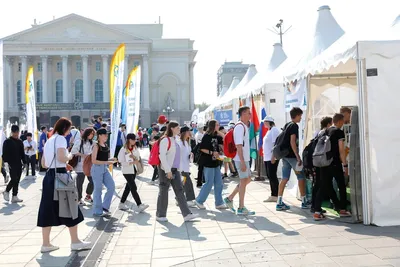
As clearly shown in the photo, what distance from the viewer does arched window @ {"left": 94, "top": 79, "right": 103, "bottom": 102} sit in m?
67.6

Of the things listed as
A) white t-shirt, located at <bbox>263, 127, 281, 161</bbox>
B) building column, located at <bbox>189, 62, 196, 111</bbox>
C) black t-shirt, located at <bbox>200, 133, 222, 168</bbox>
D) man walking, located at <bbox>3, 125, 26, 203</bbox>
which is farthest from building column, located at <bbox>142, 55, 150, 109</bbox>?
black t-shirt, located at <bbox>200, 133, 222, 168</bbox>

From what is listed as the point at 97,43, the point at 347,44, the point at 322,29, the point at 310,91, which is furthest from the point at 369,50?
the point at 97,43

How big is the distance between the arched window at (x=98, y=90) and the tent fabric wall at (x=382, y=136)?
63.3 metres

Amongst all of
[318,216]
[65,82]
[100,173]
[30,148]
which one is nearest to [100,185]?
[100,173]

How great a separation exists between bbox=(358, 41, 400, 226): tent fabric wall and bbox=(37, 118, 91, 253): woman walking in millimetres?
4064

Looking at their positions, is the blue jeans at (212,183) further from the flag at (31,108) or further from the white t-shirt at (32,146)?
the white t-shirt at (32,146)

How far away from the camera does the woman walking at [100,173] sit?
8227mm

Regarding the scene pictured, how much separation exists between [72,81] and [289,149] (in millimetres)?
63406

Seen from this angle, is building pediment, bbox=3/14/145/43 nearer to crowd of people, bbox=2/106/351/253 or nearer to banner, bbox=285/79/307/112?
crowd of people, bbox=2/106/351/253

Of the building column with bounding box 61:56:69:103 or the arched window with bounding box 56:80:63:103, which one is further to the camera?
the arched window with bounding box 56:80:63:103

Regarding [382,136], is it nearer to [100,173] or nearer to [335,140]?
[335,140]

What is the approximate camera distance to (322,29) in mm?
11094

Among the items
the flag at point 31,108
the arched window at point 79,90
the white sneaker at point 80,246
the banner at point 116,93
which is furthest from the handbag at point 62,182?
the arched window at point 79,90

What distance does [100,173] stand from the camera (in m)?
Answer: 8.37
